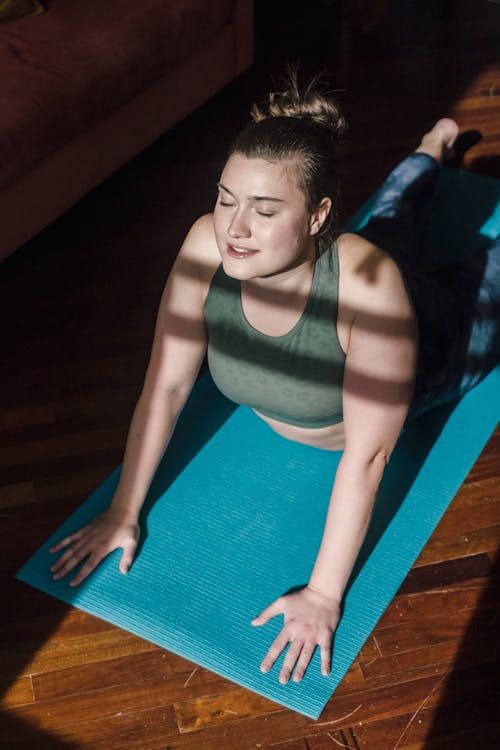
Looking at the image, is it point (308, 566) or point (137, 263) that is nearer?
point (308, 566)

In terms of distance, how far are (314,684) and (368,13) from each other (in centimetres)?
306

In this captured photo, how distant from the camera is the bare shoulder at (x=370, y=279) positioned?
4.87 ft

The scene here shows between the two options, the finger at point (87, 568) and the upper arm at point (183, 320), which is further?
the finger at point (87, 568)

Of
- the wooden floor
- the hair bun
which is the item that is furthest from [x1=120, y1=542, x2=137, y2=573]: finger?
the hair bun

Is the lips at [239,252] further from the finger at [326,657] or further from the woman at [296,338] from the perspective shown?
the finger at [326,657]

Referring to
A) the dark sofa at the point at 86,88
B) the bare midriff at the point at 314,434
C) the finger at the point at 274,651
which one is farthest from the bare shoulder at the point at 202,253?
the dark sofa at the point at 86,88

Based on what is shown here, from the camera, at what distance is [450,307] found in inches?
74.3

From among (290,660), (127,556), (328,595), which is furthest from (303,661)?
(127,556)

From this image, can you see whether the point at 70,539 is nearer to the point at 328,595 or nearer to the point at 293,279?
the point at 328,595

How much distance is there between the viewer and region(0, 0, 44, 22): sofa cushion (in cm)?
264

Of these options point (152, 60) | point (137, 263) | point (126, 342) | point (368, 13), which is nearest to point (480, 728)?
point (126, 342)

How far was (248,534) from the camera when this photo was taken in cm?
178

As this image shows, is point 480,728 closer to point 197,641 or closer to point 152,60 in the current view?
point 197,641

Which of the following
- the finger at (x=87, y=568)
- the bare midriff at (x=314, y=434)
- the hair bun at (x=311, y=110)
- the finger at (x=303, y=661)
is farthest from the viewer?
the bare midriff at (x=314, y=434)
